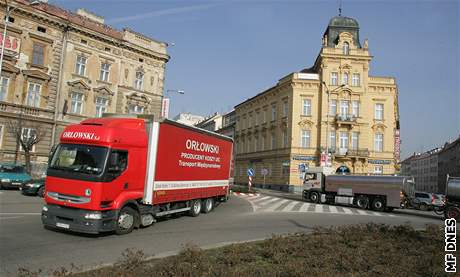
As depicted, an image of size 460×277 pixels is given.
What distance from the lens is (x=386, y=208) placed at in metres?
26.3

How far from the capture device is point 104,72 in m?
39.2

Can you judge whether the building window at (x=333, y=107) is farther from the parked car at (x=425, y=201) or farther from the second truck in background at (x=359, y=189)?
the second truck in background at (x=359, y=189)

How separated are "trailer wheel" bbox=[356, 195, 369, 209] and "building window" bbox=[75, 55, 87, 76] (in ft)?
89.4

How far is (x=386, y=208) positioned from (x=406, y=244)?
18381mm

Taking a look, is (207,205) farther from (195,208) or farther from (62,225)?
(62,225)

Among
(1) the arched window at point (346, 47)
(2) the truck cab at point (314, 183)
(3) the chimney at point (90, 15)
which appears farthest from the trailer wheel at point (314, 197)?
(3) the chimney at point (90, 15)

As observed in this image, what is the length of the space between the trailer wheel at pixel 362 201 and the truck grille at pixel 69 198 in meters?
21.4

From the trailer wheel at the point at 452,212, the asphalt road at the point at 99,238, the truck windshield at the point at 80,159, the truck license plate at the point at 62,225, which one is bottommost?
the asphalt road at the point at 99,238

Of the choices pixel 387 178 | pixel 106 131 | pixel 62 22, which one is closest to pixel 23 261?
pixel 106 131

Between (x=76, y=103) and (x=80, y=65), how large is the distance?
366cm

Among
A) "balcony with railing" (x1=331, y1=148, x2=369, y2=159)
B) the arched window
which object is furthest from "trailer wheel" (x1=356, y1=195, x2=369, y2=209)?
the arched window

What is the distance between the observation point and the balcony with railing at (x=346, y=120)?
47.3 metres

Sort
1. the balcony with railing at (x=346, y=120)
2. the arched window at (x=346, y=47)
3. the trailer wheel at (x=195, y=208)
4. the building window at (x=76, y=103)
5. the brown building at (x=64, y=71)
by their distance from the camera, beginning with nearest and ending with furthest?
the trailer wheel at (x=195, y=208) < the brown building at (x=64, y=71) < the building window at (x=76, y=103) < the balcony with railing at (x=346, y=120) < the arched window at (x=346, y=47)

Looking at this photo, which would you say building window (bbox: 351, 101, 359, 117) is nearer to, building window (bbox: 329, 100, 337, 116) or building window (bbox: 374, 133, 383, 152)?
building window (bbox: 329, 100, 337, 116)
